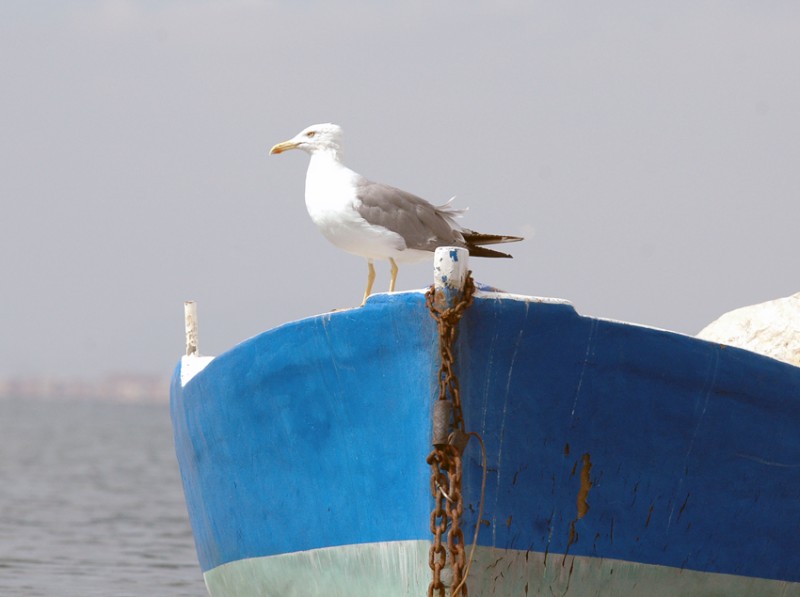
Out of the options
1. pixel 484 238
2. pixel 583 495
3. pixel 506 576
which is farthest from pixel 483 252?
pixel 506 576

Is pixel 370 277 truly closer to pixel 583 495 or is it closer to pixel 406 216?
pixel 406 216

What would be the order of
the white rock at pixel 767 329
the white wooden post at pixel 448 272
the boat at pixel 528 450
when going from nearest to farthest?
the white wooden post at pixel 448 272, the boat at pixel 528 450, the white rock at pixel 767 329

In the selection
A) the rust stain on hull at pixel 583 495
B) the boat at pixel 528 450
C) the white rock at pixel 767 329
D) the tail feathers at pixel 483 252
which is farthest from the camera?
the white rock at pixel 767 329

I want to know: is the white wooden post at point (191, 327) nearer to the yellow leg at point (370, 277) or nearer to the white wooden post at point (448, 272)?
the yellow leg at point (370, 277)

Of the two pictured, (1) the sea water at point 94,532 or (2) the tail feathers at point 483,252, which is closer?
(2) the tail feathers at point 483,252

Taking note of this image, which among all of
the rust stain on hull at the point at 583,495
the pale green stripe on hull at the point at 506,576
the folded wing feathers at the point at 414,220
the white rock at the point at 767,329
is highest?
the folded wing feathers at the point at 414,220

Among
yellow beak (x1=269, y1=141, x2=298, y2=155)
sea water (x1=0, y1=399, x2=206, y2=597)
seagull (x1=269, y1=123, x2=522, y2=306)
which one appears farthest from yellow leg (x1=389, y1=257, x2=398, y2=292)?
sea water (x1=0, y1=399, x2=206, y2=597)

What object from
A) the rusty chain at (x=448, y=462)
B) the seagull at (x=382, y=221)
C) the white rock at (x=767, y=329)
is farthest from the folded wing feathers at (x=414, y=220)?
the rusty chain at (x=448, y=462)

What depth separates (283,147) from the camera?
27.1ft

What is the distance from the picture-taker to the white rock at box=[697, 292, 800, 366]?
8.05 meters

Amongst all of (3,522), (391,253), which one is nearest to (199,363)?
(391,253)

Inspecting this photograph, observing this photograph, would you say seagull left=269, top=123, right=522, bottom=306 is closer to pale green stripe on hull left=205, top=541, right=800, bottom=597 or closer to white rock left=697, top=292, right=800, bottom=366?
white rock left=697, top=292, right=800, bottom=366

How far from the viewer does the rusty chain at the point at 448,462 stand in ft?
19.0

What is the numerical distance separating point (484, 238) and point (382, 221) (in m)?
0.59
